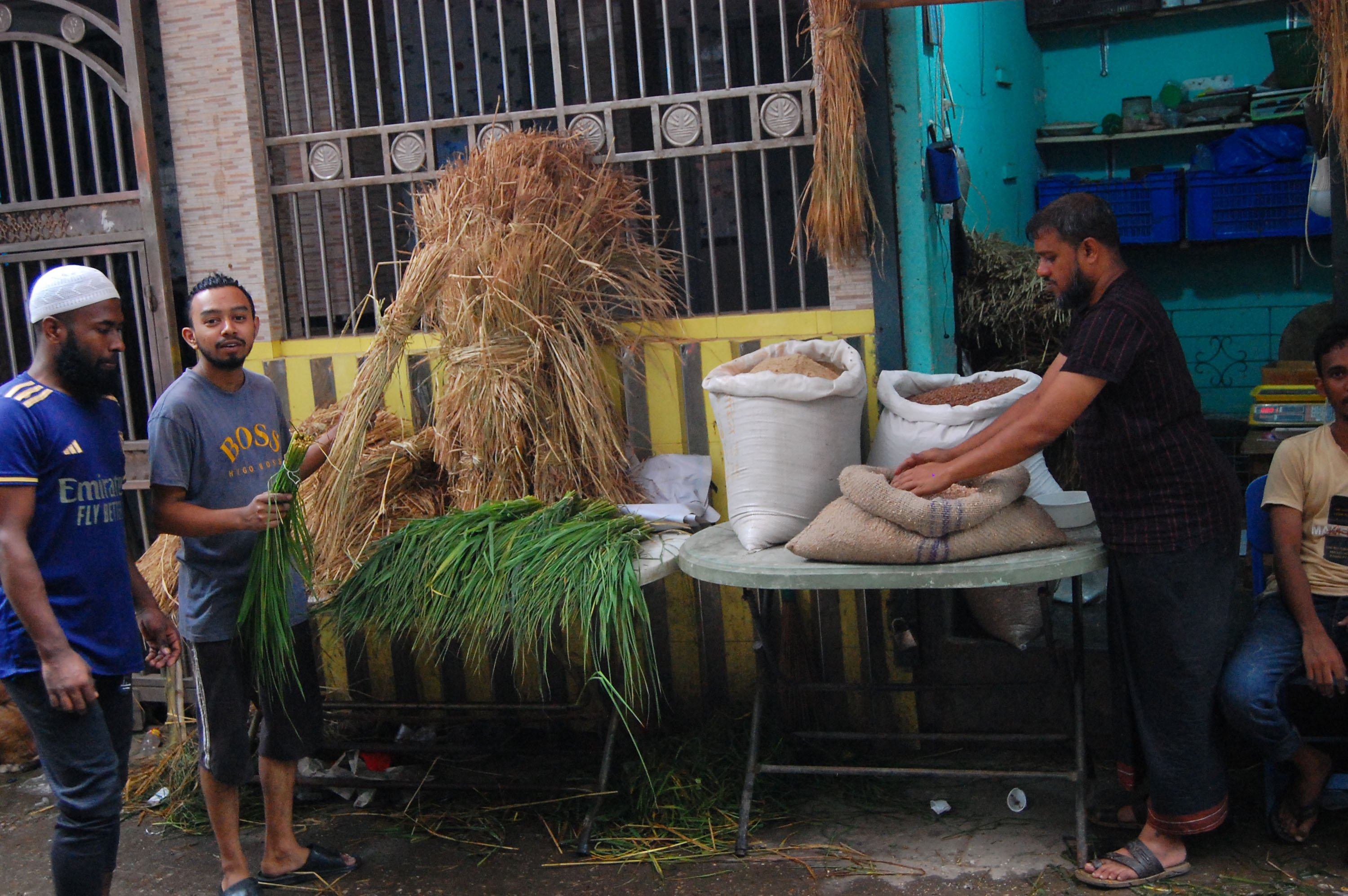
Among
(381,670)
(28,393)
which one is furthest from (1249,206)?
(28,393)

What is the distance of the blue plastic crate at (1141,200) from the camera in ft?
22.8

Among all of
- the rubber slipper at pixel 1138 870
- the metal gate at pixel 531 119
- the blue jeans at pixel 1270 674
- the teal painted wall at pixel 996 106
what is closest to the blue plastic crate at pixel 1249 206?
the teal painted wall at pixel 996 106

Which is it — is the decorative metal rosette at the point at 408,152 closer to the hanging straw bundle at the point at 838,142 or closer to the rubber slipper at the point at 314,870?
the hanging straw bundle at the point at 838,142

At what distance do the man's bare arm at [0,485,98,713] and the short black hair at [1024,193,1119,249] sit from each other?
2579 mm

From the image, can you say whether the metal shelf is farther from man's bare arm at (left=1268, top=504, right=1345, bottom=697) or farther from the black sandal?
the black sandal

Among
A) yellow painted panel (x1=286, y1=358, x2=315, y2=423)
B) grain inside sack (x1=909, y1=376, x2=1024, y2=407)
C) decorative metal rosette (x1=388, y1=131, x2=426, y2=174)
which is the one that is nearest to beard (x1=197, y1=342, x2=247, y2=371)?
yellow painted panel (x1=286, y1=358, x2=315, y2=423)

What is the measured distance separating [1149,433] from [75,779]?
2.80m

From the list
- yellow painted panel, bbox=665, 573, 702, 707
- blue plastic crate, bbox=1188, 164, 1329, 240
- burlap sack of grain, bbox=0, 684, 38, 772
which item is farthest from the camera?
blue plastic crate, bbox=1188, 164, 1329, 240

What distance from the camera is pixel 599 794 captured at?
11.5 ft

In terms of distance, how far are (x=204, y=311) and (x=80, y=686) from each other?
104cm

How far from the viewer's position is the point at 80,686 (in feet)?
8.80

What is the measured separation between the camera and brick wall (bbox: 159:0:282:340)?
4.38 meters

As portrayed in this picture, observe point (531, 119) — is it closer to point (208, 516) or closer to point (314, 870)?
point (208, 516)

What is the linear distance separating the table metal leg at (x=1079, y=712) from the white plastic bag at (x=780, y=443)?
747 millimetres
